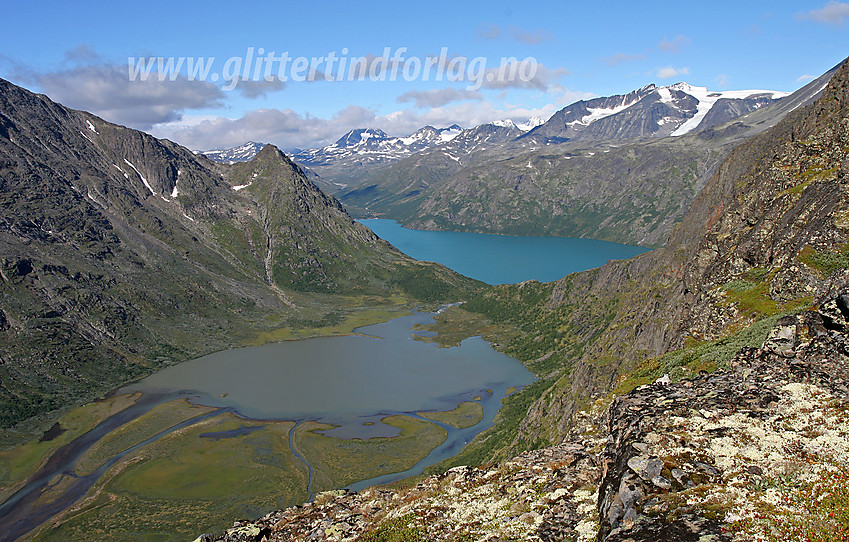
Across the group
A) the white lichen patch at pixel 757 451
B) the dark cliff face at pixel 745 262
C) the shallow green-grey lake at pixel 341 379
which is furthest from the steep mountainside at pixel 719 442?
the shallow green-grey lake at pixel 341 379

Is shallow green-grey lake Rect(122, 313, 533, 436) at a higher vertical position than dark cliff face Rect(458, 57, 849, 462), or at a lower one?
lower

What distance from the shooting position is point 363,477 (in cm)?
10400

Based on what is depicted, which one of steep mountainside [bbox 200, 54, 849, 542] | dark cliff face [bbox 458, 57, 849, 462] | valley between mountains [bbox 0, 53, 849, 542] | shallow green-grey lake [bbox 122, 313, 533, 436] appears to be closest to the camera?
steep mountainside [bbox 200, 54, 849, 542]

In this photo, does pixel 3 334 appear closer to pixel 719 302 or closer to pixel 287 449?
pixel 287 449

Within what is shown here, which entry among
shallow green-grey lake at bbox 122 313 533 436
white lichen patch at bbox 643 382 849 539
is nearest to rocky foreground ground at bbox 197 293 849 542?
white lichen patch at bbox 643 382 849 539

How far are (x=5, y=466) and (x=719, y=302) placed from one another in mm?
A: 137752

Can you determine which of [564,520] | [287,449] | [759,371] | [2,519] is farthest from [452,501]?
[2,519]

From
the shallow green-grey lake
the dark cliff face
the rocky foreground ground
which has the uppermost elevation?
the dark cliff face

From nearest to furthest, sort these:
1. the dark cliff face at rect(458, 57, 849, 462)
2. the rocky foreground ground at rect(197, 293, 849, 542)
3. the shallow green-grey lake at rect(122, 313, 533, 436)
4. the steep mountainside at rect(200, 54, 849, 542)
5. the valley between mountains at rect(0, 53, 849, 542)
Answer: the rocky foreground ground at rect(197, 293, 849, 542), the steep mountainside at rect(200, 54, 849, 542), the valley between mountains at rect(0, 53, 849, 542), the dark cliff face at rect(458, 57, 849, 462), the shallow green-grey lake at rect(122, 313, 533, 436)

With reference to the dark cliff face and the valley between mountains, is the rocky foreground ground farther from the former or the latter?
the dark cliff face

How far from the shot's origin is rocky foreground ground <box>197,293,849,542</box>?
1658cm

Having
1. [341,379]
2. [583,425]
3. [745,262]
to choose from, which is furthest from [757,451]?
[341,379]

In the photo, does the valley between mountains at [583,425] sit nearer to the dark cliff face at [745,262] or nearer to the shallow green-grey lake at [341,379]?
the dark cliff face at [745,262]

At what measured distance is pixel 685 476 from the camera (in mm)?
18766
